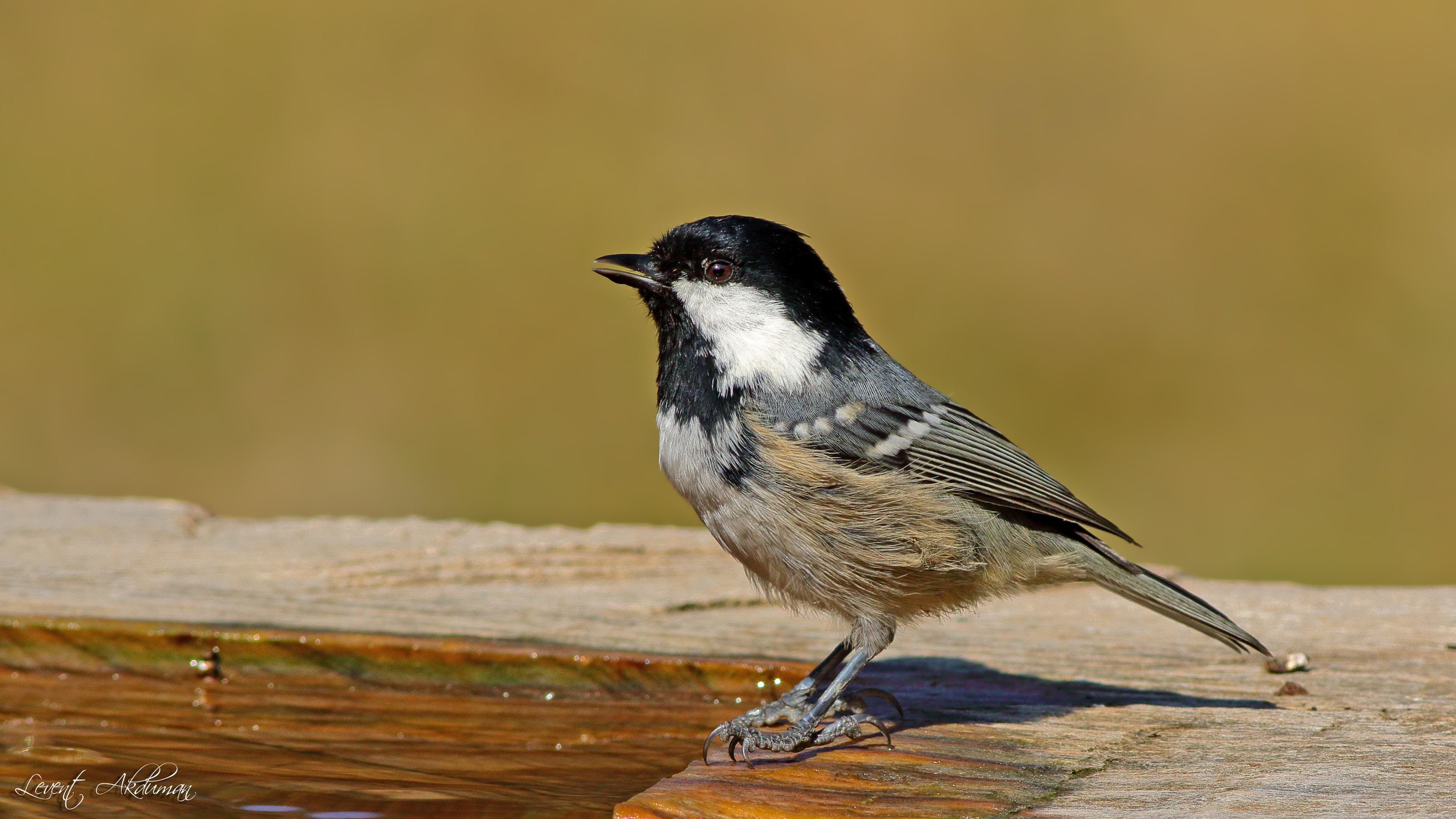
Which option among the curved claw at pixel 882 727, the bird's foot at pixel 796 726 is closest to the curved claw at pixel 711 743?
the bird's foot at pixel 796 726

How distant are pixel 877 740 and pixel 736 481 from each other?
0.68 m

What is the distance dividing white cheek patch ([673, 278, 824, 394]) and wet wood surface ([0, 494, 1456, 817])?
63 cm

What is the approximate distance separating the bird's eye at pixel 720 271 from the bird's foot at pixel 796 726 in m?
1.02

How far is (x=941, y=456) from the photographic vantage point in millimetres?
3213

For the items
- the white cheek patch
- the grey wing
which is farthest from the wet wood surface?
the white cheek patch

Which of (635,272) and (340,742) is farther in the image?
(635,272)

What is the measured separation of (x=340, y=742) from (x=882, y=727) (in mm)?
1145

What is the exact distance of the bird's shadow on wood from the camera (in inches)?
109

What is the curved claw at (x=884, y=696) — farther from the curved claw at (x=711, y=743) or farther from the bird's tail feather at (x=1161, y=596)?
→ the bird's tail feather at (x=1161, y=596)

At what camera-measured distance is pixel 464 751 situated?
283cm

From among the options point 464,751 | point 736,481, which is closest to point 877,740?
point 736,481

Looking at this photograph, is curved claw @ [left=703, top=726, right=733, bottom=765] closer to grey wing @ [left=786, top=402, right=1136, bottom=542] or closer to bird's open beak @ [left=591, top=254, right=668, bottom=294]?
grey wing @ [left=786, top=402, right=1136, bottom=542]

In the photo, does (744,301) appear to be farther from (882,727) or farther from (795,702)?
(882,727)

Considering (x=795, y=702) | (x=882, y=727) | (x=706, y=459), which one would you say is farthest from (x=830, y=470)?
(x=882, y=727)
